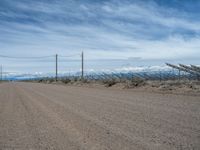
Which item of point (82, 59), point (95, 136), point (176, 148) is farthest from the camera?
point (82, 59)

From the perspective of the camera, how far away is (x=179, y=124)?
970 centimetres

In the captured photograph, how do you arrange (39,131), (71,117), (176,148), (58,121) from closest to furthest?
(176,148) < (39,131) < (58,121) < (71,117)

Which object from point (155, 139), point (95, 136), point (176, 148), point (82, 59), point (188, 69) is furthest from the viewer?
point (82, 59)

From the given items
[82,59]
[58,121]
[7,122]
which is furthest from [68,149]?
[82,59]

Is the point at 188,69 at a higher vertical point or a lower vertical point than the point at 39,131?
higher

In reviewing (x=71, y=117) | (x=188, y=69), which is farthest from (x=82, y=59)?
(x=71, y=117)

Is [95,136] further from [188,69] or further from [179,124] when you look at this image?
[188,69]

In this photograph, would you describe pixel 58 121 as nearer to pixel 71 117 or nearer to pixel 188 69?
pixel 71 117

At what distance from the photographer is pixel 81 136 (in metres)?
8.41

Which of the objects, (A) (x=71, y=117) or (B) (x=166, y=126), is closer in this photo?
(B) (x=166, y=126)

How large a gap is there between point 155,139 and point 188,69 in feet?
121

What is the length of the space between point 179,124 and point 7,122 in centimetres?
593

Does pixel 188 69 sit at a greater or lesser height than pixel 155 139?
greater

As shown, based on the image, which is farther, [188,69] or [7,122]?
[188,69]
